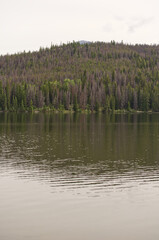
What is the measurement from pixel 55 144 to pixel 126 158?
16.0 metres

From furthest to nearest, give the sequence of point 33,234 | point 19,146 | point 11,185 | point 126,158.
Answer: point 19,146 < point 126,158 < point 11,185 < point 33,234

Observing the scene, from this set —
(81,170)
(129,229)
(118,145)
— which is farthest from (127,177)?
(118,145)

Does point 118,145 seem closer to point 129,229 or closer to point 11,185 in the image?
point 11,185

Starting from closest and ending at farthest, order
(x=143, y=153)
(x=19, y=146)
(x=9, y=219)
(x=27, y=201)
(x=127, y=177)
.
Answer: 1. (x=9, y=219)
2. (x=27, y=201)
3. (x=127, y=177)
4. (x=143, y=153)
5. (x=19, y=146)

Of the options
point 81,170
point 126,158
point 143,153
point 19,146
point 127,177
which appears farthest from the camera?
point 19,146

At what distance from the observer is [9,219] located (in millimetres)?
21766

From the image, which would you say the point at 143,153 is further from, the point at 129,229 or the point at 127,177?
the point at 129,229

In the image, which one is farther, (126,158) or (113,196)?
(126,158)

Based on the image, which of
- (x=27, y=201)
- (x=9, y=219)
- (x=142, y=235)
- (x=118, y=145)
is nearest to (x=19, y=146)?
(x=118, y=145)

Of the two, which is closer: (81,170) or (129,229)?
(129,229)

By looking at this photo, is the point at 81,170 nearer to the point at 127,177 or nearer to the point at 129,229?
the point at 127,177

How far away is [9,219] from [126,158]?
2495 centimetres

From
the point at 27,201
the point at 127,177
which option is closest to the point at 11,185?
the point at 27,201

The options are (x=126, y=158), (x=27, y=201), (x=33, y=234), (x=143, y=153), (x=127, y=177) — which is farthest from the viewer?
(x=143, y=153)
